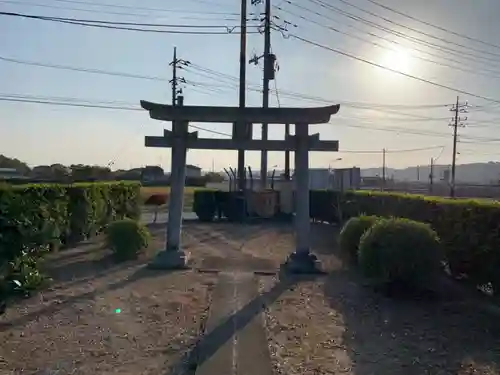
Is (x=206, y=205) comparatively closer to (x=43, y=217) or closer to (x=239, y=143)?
(x=239, y=143)

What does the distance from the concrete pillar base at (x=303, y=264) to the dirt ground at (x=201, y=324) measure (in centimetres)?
48

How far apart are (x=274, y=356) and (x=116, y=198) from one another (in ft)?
40.6

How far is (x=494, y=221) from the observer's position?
769cm

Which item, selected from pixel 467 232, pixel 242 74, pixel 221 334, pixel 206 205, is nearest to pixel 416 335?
pixel 221 334

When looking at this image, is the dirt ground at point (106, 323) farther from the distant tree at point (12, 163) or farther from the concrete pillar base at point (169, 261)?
the distant tree at point (12, 163)

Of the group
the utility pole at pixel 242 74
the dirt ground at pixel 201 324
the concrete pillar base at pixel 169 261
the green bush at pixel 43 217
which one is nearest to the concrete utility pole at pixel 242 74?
the utility pole at pixel 242 74

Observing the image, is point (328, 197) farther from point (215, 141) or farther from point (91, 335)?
point (91, 335)

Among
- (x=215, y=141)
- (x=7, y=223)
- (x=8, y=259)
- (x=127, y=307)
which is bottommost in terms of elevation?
(x=127, y=307)

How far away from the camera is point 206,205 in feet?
74.4

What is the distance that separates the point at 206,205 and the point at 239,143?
12.0m

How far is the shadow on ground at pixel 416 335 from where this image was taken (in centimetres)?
517

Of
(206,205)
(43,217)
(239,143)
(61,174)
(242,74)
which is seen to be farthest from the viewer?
(61,174)

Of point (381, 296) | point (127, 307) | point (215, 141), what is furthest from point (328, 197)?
point (127, 307)

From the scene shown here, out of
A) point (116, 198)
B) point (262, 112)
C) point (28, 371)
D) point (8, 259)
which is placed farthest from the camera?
point (116, 198)
